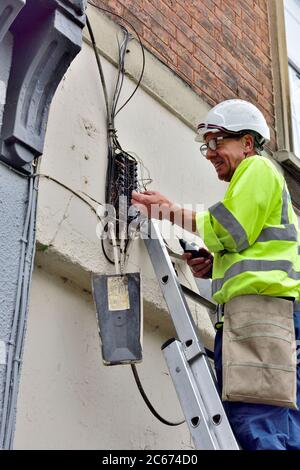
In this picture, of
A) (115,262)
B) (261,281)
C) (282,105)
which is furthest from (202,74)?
(261,281)

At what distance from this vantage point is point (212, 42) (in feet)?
19.0

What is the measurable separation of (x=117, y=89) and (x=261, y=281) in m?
1.70

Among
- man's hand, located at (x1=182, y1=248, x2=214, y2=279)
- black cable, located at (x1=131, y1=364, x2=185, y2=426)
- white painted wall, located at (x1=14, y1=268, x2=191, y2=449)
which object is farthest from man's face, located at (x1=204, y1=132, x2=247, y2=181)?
black cable, located at (x1=131, y1=364, x2=185, y2=426)

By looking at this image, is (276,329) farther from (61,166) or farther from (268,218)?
(61,166)

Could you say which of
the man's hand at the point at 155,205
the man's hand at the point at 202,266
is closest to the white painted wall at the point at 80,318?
the man's hand at the point at 202,266

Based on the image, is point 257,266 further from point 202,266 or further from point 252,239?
point 202,266

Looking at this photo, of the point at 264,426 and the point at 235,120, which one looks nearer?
the point at 264,426

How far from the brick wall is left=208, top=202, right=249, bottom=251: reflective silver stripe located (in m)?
1.85

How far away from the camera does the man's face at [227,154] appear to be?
383 cm

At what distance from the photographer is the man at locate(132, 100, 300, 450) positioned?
3.13 meters

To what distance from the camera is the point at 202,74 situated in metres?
5.48

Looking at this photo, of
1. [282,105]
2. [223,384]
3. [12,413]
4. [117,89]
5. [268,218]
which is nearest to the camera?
[12,413]

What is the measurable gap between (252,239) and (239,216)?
0.12 metres

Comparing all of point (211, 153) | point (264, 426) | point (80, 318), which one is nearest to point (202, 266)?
point (211, 153)
